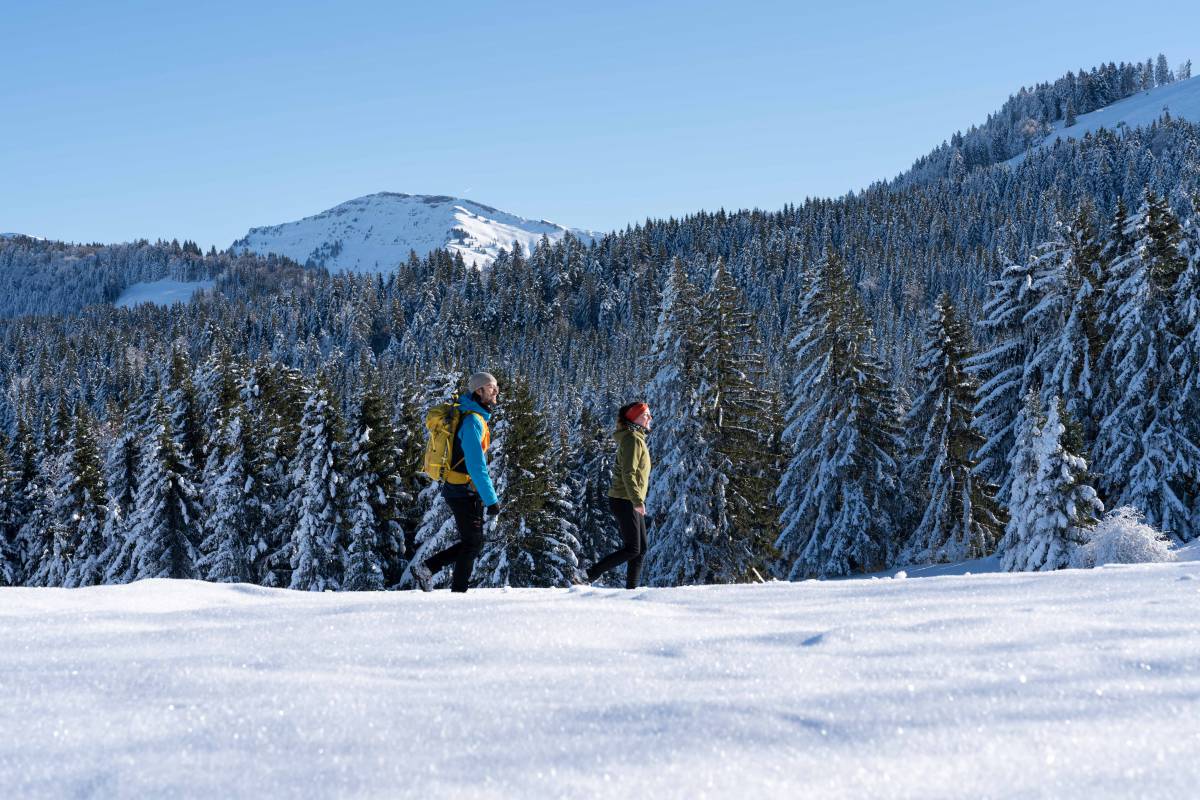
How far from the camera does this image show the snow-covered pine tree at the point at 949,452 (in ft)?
87.5

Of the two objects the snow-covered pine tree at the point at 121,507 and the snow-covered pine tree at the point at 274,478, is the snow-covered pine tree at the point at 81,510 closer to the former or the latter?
the snow-covered pine tree at the point at 121,507

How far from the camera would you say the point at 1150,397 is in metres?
23.0

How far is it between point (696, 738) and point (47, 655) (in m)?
3.23

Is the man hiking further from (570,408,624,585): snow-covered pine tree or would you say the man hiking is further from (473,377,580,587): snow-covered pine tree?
(570,408,624,585): snow-covered pine tree

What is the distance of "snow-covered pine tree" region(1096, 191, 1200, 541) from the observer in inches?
879

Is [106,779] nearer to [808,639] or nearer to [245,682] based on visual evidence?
[245,682]

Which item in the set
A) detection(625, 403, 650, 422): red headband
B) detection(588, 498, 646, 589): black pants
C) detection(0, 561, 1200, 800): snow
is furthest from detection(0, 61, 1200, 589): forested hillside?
detection(0, 561, 1200, 800): snow

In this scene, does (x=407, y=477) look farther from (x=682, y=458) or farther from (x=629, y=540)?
(x=629, y=540)

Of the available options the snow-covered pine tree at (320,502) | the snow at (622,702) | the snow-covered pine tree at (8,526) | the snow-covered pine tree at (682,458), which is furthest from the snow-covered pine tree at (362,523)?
the snow at (622,702)

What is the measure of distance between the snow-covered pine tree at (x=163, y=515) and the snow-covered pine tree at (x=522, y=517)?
13.8m

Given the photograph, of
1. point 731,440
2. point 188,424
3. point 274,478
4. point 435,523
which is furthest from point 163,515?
point 731,440

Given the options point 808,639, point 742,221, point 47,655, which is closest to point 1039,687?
point 808,639

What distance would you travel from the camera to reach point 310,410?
30.1 metres

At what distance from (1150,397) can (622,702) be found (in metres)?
25.5
